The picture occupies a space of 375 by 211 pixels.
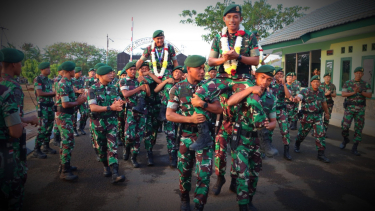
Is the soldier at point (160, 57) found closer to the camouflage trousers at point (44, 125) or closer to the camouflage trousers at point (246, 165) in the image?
the camouflage trousers at point (44, 125)

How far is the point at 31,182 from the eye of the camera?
15.0ft

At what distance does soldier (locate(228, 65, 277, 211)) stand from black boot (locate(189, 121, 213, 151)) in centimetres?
45

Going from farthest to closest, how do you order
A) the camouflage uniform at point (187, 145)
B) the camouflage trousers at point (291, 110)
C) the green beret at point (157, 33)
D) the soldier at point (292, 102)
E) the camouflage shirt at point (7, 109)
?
1. the camouflage trousers at point (291, 110)
2. the soldier at point (292, 102)
3. the green beret at point (157, 33)
4. the camouflage uniform at point (187, 145)
5. the camouflage shirt at point (7, 109)

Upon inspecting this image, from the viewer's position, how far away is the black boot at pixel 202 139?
2.96 meters

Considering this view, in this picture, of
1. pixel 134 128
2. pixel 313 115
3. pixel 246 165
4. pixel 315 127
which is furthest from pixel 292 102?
pixel 246 165

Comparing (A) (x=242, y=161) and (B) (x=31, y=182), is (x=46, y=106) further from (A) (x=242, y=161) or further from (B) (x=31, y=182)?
(A) (x=242, y=161)

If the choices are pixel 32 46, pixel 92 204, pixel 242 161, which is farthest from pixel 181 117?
pixel 32 46

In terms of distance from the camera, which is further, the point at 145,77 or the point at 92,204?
the point at 145,77

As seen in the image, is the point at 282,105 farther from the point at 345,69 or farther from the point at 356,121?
the point at 345,69

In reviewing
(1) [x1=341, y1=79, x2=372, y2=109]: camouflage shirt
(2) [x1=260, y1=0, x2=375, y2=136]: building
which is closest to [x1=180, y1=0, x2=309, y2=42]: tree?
(2) [x1=260, y1=0, x2=375, y2=136]: building

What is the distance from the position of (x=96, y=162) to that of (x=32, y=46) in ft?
180

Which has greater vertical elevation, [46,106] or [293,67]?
[293,67]

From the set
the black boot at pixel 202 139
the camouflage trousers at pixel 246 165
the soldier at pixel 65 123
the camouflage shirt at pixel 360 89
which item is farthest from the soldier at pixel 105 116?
the camouflage shirt at pixel 360 89

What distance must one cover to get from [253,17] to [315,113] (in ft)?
67.1
